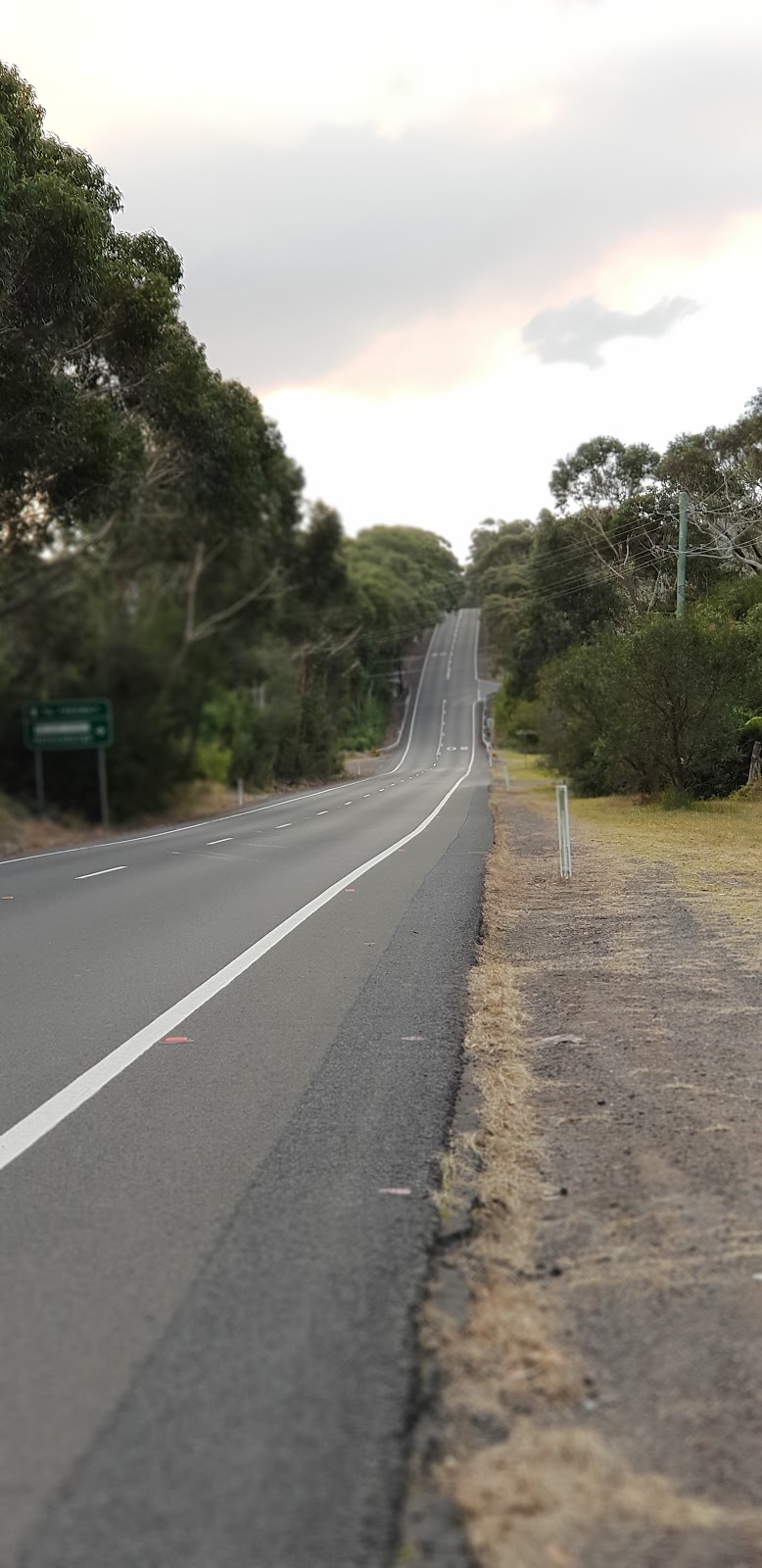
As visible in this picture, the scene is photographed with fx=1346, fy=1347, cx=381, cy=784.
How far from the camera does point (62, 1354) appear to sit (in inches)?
137

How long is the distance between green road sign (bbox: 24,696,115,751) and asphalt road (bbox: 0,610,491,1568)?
2350 cm

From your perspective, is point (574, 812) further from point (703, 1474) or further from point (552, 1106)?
point (703, 1474)

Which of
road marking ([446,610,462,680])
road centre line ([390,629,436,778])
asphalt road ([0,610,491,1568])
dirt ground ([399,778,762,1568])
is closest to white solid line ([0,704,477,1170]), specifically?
asphalt road ([0,610,491,1568])

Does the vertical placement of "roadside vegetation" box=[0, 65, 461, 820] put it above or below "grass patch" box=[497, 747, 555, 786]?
above

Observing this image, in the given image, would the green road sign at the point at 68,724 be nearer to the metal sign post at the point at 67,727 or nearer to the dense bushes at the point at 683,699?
the metal sign post at the point at 67,727

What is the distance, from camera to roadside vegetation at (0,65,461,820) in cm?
2070

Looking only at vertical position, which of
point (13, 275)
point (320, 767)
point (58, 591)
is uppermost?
point (13, 275)

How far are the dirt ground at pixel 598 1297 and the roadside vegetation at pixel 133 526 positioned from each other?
15.5 metres

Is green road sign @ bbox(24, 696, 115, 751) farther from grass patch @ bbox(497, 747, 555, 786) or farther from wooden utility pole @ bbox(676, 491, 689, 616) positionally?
grass patch @ bbox(497, 747, 555, 786)

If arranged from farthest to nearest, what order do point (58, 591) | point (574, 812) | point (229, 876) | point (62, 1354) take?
point (58, 591)
point (574, 812)
point (229, 876)
point (62, 1354)

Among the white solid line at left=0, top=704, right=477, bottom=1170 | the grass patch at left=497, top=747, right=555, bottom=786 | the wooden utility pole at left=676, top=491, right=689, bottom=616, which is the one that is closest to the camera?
the white solid line at left=0, top=704, right=477, bottom=1170

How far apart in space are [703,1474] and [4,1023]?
6.01 metres

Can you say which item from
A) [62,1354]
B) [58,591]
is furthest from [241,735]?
[62,1354]

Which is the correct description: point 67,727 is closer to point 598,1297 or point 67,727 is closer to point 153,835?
point 153,835
